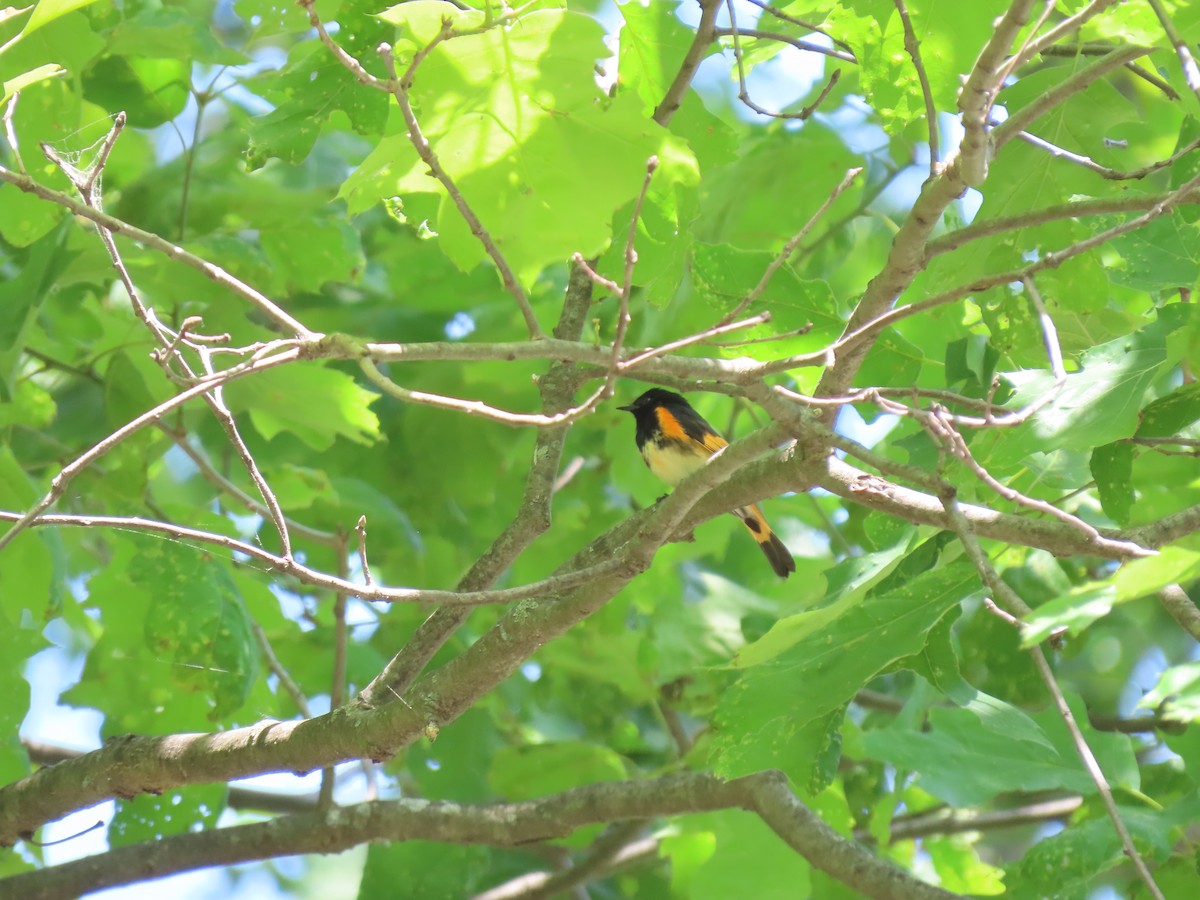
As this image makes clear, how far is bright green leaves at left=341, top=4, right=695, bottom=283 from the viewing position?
2.14m

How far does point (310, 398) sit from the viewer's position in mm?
3869

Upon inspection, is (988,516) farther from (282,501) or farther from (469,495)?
(469,495)

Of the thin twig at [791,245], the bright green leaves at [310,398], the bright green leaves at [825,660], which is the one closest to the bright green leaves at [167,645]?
the bright green leaves at [310,398]

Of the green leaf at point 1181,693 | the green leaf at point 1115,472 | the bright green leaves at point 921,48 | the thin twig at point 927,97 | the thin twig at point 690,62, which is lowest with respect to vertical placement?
the green leaf at point 1181,693

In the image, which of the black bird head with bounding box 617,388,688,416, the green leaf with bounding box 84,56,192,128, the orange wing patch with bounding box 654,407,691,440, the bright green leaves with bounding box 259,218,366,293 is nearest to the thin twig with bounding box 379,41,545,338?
the green leaf with bounding box 84,56,192,128

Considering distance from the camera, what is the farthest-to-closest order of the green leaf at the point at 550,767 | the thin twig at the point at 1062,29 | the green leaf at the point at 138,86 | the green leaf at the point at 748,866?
the green leaf at the point at 550,767 < the green leaf at the point at 138,86 < the green leaf at the point at 748,866 < the thin twig at the point at 1062,29

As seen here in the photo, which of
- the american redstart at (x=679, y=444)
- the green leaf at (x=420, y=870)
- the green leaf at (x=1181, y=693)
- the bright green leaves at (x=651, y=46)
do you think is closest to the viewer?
the green leaf at (x=1181, y=693)

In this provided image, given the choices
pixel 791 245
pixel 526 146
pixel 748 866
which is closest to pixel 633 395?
pixel 748 866

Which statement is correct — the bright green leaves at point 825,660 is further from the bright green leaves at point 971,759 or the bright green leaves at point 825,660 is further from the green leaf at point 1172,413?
the green leaf at point 1172,413

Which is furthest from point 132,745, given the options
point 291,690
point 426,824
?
point 426,824

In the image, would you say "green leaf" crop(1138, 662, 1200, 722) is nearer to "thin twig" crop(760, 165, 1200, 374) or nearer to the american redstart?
"thin twig" crop(760, 165, 1200, 374)

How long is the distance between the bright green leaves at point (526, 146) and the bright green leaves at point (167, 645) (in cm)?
157

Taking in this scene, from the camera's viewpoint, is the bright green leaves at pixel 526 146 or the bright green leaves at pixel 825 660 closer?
the bright green leaves at pixel 526 146

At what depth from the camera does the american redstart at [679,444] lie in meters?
5.50
